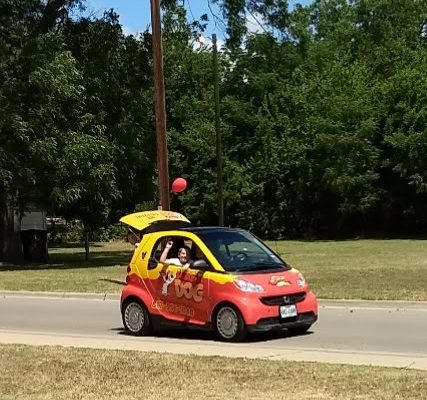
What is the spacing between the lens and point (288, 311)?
447 inches

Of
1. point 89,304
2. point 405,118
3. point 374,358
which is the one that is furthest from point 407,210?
point 374,358

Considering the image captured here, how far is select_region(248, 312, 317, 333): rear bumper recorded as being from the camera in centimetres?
1108

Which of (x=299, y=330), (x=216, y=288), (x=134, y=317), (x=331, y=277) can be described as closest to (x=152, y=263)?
(x=134, y=317)

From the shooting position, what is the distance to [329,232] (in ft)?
170

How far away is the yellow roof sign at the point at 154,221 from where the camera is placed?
44.2 feet

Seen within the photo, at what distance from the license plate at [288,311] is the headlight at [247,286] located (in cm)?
40

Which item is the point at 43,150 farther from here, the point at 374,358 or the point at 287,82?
the point at 287,82

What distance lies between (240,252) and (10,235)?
20.0m

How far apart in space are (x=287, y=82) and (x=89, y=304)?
132 feet

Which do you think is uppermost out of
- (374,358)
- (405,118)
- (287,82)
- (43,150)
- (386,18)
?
(386,18)

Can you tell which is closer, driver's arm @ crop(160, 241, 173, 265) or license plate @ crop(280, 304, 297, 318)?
license plate @ crop(280, 304, 297, 318)

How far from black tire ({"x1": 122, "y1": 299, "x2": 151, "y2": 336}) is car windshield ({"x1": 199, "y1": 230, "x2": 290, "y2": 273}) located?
1436 millimetres

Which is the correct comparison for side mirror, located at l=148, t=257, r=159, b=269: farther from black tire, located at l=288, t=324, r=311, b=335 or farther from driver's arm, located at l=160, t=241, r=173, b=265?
black tire, located at l=288, t=324, r=311, b=335

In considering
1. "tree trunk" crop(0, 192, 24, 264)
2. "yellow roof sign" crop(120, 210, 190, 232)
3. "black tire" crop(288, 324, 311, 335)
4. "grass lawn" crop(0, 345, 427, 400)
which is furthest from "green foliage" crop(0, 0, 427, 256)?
"grass lawn" crop(0, 345, 427, 400)
